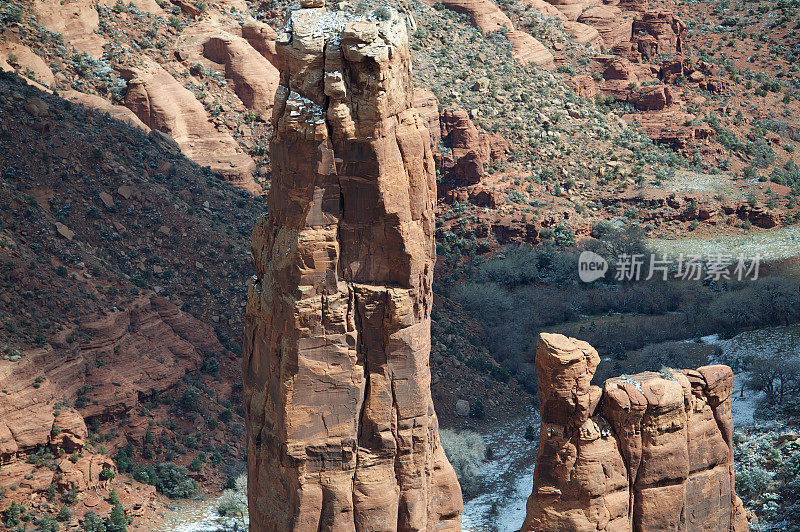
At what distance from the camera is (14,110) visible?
171 feet

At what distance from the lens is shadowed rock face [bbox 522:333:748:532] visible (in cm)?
2658

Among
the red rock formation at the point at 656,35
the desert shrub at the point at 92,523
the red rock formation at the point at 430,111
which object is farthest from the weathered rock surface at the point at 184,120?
the red rock formation at the point at 656,35

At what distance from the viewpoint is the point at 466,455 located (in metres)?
49.1

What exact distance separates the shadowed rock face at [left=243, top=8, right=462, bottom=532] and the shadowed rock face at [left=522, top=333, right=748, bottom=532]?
10.7 feet

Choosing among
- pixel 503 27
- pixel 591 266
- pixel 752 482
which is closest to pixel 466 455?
pixel 752 482

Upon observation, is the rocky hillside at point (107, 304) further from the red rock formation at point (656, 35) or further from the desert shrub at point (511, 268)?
the red rock formation at point (656, 35)

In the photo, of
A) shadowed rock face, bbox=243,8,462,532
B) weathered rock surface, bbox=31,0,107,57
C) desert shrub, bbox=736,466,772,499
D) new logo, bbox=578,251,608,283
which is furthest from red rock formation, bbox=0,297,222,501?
new logo, bbox=578,251,608,283

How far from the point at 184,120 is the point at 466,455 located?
94.3ft

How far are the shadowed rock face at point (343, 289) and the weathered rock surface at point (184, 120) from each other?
38160 mm

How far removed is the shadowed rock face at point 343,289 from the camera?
80.2 feet

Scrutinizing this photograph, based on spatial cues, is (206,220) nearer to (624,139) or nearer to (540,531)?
(540,531)

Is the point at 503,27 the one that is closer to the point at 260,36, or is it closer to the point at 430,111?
the point at 430,111

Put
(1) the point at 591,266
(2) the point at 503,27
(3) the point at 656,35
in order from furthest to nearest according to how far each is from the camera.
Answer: (3) the point at 656,35, (2) the point at 503,27, (1) the point at 591,266

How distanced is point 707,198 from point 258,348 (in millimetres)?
57628
